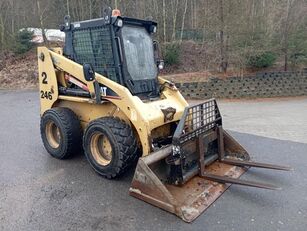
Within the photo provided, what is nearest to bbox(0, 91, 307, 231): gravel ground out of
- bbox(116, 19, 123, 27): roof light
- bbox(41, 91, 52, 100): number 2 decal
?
bbox(41, 91, 52, 100): number 2 decal

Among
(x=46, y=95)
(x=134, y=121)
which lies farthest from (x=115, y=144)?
(x=46, y=95)

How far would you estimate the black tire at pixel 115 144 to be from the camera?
3832mm

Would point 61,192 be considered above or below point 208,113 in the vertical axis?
below

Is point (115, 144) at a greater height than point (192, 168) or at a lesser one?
greater

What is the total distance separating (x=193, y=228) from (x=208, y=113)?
5.83 feet

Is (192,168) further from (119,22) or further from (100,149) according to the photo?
(119,22)

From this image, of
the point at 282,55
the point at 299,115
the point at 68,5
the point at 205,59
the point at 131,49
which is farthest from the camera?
the point at 68,5

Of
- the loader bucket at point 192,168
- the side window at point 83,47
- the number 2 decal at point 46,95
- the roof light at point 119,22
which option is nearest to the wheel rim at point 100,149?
the loader bucket at point 192,168

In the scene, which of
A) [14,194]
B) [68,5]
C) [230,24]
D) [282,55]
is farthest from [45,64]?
[68,5]

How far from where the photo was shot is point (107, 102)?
4383mm

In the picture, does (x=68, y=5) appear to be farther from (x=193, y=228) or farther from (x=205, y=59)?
(x=193, y=228)

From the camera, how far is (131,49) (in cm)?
451

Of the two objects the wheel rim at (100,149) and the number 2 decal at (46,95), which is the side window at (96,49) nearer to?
the number 2 decal at (46,95)

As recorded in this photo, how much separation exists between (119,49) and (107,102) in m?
0.82
